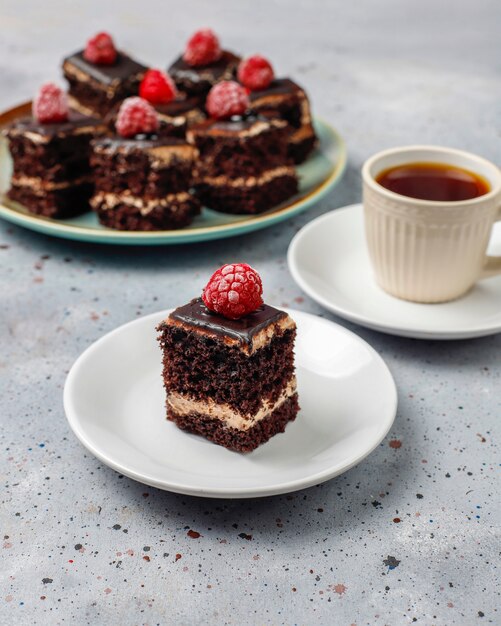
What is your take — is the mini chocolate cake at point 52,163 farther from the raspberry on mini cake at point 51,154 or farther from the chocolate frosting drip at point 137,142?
the chocolate frosting drip at point 137,142

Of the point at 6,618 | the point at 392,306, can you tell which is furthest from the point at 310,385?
the point at 6,618

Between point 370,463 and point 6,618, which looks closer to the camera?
point 6,618

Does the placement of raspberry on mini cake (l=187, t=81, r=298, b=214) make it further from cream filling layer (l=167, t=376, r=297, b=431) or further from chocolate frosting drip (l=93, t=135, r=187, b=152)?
cream filling layer (l=167, t=376, r=297, b=431)

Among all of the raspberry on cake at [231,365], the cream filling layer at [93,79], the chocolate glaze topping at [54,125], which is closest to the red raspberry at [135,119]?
the chocolate glaze topping at [54,125]

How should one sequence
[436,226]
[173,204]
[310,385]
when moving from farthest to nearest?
[173,204] < [436,226] < [310,385]

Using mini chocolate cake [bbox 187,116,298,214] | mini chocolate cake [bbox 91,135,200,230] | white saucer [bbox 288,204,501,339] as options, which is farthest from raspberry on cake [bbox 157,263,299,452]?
mini chocolate cake [bbox 187,116,298,214]

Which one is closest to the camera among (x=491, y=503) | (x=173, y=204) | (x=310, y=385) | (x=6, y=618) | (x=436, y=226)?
(x=6, y=618)

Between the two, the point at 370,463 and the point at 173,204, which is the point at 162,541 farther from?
the point at 173,204
